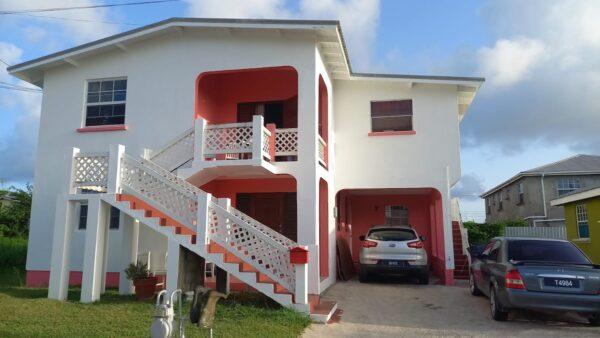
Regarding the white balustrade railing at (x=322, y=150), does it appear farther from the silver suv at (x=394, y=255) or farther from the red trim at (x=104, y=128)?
the red trim at (x=104, y=128)

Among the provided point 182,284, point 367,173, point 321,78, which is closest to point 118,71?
point 321,78

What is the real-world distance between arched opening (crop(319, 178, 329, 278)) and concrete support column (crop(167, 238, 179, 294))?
13.8ft

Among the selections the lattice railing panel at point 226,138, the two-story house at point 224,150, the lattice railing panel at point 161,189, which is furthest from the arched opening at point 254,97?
the lattice railing panel at point 161,189

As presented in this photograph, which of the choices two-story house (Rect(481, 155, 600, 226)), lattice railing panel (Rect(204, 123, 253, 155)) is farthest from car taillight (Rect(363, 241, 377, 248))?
two-story house (Rect(481, 155, 600, 226))

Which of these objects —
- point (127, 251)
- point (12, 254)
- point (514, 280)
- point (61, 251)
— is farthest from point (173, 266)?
point (12, 254)

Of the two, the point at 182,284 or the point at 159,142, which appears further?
the point at 159,142

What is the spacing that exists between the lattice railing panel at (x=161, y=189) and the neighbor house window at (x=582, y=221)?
51.4 feet

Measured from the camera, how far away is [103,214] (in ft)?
32.1

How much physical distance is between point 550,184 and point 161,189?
23.5 metres

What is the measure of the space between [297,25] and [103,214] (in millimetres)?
6112

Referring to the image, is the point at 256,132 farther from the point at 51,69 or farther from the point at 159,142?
the point at 51,69

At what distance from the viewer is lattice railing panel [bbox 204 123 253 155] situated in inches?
412

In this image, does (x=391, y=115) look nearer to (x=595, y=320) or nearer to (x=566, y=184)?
(x=595, y=320)

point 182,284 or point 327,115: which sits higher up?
point 327,115
